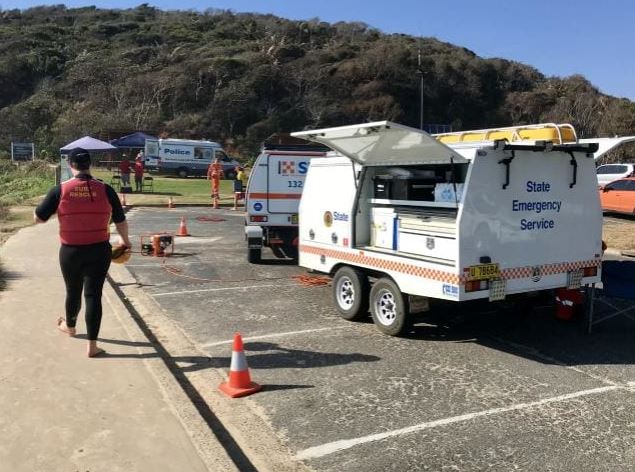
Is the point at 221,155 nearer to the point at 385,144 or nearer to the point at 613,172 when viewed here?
the point at 613,172

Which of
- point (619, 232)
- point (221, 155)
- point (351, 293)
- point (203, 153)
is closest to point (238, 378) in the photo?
point (351, 293)

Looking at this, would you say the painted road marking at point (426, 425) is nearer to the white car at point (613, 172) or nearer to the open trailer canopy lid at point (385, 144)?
the open trailer canopy lid at point (385, 144)

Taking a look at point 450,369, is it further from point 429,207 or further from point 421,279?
point 429,207

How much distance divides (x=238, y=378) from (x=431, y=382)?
1.68 meters

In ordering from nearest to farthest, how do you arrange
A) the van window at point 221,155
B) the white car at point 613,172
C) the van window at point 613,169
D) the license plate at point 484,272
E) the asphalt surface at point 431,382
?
the asphalt surface at point 431,382
the license plate at point 484,272
the white car at point 613,172
the van window at point 613,169
the van window at point 221,155

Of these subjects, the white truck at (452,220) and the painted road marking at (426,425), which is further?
the white truck at (452,220)

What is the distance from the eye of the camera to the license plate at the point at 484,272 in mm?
6004

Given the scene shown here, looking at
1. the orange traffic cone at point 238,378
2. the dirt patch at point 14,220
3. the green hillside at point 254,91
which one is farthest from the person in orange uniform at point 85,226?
the green hillside at point 254,91

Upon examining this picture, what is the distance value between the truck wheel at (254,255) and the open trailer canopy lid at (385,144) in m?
4.74

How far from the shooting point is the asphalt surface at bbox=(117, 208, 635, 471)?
13.8 feet

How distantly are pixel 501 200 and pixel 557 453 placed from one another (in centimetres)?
275

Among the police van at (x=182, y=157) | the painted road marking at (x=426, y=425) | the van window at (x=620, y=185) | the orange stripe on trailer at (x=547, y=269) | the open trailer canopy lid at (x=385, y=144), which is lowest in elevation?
the painted road marking at (x=426, y=425)

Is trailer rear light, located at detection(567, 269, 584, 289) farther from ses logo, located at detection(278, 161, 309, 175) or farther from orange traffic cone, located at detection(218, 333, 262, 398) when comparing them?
ses logo, located at detection(278, 161, 309, 175)

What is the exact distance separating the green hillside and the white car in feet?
96.2
